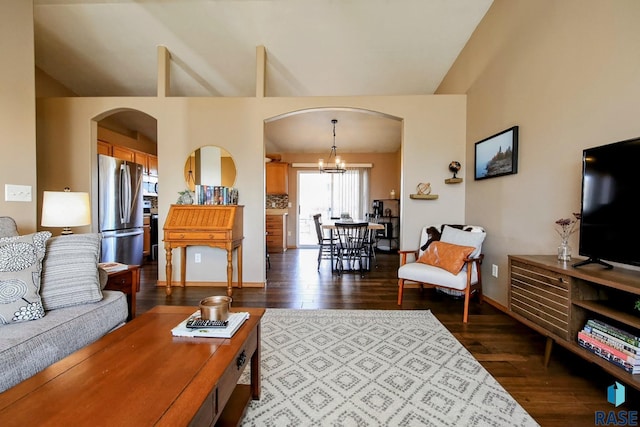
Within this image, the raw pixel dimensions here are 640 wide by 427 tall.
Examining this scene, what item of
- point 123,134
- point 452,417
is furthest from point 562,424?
point 123,134

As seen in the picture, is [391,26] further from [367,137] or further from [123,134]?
[123,134]

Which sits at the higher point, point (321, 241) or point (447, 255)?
point (447, 255)

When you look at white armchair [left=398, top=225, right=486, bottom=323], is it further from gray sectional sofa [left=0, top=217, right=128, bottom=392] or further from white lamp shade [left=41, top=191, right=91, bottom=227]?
white lamp shade [left=41, top=191, right=91, bottom=227]

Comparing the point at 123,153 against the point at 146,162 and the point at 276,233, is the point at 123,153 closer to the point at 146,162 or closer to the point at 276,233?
the point at 146,162

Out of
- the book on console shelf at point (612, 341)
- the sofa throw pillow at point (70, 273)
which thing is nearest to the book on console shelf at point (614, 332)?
the book on console shelf at point (612, 341)

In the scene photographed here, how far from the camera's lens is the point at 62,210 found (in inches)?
83.8

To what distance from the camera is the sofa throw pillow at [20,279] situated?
1.36 m

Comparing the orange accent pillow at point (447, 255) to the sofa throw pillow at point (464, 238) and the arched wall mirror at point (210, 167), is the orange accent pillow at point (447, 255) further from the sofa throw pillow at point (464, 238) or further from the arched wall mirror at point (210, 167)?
the arched wall mirror at point (210, 167)

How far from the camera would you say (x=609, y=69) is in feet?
5.63

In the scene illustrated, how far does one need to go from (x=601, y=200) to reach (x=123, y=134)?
7109mm

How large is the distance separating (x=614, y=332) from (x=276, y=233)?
5.98 metres

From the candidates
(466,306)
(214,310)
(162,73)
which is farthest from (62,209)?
(466,306)

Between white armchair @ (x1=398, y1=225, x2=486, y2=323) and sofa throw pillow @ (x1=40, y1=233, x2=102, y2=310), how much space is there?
2.60 meters

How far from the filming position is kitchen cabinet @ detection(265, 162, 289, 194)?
7305 millimetres
